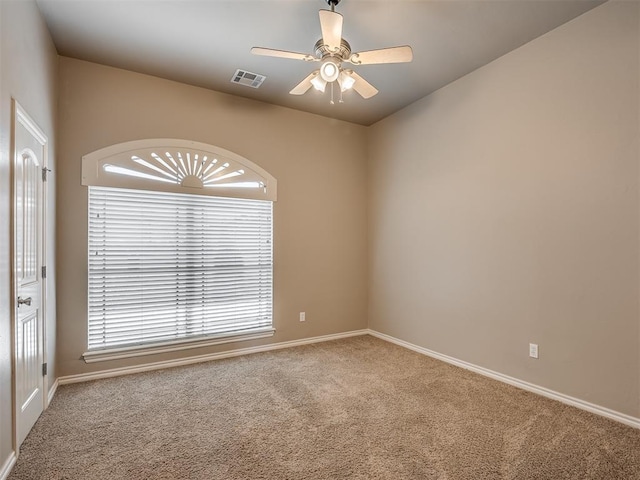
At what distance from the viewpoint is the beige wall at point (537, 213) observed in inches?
97.0

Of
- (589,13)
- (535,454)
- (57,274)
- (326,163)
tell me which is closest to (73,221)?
(57,274)

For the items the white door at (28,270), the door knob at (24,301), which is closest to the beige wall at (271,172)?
the white door at (28,270)

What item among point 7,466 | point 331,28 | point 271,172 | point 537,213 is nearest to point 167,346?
point 7,466

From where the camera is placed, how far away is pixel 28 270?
2.36 metres

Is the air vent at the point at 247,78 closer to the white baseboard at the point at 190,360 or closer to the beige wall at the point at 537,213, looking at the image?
the beige wall at the point at 537,213

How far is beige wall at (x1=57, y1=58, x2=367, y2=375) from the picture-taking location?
320 cm

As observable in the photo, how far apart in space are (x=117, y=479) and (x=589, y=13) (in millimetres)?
4581

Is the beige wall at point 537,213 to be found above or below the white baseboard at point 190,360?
above

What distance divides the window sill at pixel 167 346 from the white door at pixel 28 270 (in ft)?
2.07

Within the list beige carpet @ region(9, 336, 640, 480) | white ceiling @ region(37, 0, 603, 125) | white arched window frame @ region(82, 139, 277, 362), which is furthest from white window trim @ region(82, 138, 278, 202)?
beige carpet @ region(9, 336, 640, 480)

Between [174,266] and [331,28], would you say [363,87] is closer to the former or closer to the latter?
[331,28]

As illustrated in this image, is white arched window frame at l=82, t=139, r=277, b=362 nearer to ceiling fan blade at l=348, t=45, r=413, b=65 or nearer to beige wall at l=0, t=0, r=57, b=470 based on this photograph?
beige wall at l=0, t=0, r=57, b=470

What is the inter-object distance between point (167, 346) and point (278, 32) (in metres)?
3.33

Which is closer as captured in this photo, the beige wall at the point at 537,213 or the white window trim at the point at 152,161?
the beige wall at the point at 537,213
